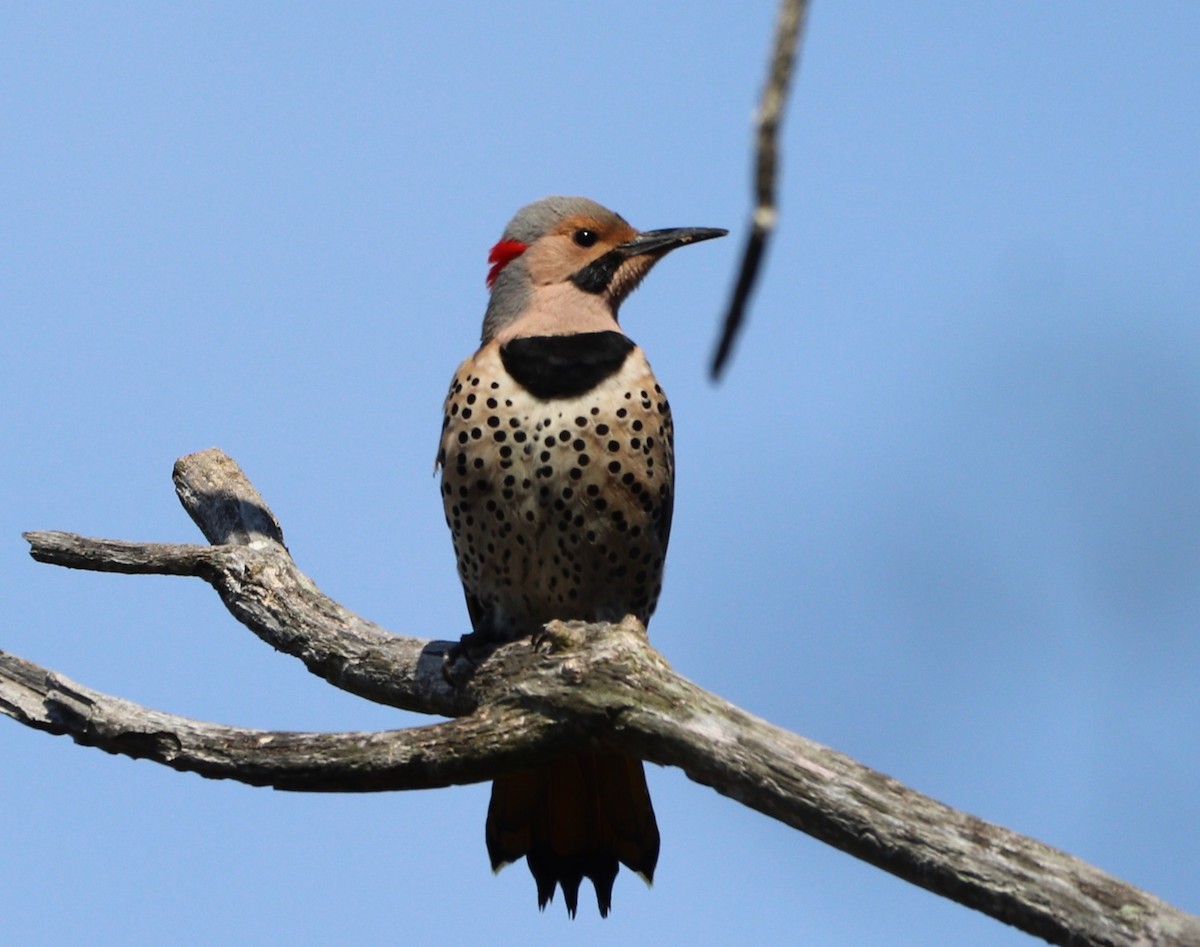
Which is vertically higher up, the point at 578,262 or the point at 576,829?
the point at 578,262

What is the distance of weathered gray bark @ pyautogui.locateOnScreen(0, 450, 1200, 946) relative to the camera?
354 cm

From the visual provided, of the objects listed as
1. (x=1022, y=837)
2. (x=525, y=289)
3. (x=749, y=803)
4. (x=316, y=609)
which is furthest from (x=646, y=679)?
(x=525, y=289)

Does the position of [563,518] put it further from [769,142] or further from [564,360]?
[769,142]

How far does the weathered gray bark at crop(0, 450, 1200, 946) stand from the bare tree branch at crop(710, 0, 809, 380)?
2472 mm

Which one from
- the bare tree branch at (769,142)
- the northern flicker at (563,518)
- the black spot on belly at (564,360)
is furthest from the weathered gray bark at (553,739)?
the bare tree branch at (769,142)

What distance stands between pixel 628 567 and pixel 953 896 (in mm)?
1968

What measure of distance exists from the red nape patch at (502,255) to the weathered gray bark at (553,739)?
149 cm

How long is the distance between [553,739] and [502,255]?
7.84 ft

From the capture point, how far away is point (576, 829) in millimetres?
5098

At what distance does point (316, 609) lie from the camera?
5.46 metres

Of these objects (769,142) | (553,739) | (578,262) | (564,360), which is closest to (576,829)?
(553,739)

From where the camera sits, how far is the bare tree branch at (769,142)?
144 centimetres

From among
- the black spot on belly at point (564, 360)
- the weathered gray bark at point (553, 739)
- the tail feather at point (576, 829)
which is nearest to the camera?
the weathered gray bark at point (553, 739)

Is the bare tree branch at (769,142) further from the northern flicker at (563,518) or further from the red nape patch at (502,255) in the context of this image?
the red nape patch at (502,255)
